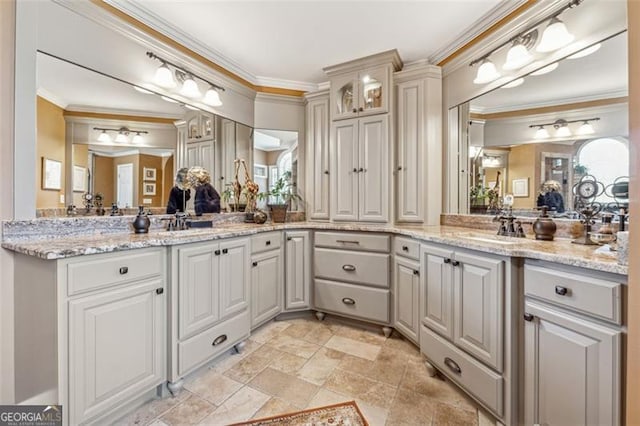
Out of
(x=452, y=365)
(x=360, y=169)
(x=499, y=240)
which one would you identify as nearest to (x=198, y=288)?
(x=452, y=365)

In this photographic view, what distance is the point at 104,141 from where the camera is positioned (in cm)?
193

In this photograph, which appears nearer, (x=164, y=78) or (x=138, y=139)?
(x=138, y=139)

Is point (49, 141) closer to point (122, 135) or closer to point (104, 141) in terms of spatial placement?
point (104, 141)

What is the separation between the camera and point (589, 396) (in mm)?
1042

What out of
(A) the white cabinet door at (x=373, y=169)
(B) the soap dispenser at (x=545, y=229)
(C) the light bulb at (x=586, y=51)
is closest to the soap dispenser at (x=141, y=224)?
(A) the white cabinet door at (x=373, y=169)

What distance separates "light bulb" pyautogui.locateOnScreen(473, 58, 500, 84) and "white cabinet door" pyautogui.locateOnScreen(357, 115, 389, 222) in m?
0.77

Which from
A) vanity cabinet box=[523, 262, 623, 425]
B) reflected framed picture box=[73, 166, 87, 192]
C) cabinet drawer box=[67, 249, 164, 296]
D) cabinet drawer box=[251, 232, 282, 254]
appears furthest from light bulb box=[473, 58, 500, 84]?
reflected framed picture box=[73, 166, 87, 192]

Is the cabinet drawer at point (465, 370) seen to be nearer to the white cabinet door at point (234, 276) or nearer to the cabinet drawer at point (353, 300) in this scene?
the cabinet drawer at point (353, 300)

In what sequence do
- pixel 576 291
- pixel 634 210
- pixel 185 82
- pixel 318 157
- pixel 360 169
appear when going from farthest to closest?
1. pixel 318 157
2. pixel 360 169
3. pixel 185 82
4. pixel 576 291
5. pixel 634 210

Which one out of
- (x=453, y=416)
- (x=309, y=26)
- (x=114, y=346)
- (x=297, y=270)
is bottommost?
(x=453, y=416)

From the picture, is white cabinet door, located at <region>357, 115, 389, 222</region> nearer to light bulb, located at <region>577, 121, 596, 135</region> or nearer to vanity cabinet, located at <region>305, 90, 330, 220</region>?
vanity cabinet, located at <region>305, 90, 330, 220</region>

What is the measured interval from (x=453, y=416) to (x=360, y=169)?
1943 millimetres

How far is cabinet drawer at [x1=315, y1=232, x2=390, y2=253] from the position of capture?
7.72 ft

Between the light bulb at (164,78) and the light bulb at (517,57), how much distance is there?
8.41 ft
